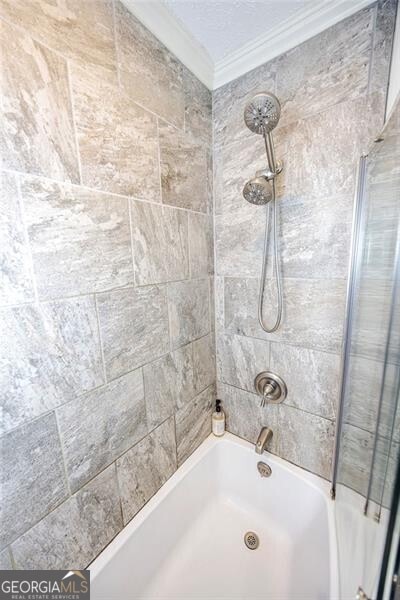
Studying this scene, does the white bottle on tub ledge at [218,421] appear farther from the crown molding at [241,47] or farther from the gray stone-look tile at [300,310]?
the crown molding at [241,47]

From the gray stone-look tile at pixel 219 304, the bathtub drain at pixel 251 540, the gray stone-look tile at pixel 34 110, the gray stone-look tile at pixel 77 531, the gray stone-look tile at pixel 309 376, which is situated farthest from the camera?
the gray stone-look tile at pixel 219 304

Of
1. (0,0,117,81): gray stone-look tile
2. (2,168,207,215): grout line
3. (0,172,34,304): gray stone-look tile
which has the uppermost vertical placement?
(0,0,117,81): gray stone-look tile

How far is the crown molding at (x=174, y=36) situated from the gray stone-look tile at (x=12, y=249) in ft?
2.62

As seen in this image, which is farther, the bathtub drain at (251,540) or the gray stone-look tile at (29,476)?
the bathtub drain at (251,540)

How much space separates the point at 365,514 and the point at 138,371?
89 cm

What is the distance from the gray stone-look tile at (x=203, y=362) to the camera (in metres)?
1.22

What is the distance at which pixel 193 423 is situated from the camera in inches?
48.8

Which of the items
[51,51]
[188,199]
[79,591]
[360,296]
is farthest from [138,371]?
[51,51]

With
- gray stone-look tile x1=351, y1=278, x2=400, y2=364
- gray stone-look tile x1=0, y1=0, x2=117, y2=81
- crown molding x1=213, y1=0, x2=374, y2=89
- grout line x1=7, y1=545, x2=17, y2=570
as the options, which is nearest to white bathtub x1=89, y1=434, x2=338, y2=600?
grout line x1=7, y1=545, x2=17, y2=570

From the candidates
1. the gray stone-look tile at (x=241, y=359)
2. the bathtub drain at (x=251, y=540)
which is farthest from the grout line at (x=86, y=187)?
the bathtub drain at (x=251, y=540)

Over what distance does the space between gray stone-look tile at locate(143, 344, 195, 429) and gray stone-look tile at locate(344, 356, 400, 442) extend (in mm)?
718

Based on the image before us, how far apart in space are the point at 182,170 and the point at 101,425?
3.65 ft

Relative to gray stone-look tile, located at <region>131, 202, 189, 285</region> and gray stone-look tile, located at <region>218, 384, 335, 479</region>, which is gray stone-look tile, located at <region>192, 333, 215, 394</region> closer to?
gray stone-look tile, located at <region>218, 384, 335, 479</region>

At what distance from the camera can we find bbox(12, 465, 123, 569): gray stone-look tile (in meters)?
0.66
